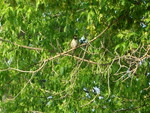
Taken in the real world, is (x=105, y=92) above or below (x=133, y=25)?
below

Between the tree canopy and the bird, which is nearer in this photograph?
the tree canopy

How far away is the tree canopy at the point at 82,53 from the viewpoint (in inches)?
275

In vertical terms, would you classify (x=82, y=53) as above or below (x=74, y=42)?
below

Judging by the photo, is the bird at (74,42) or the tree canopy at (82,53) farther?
the bird at (74,42)

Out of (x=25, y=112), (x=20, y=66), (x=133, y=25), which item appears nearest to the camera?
(x=133, y=25)

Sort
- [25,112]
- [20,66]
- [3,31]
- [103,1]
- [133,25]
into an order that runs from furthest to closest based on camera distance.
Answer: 1. [25,112]
2. [20,66]
3. [3,31]
4. [133,25]
5. [103,1]

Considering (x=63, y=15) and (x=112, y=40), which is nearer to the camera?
(x=112, y=40)


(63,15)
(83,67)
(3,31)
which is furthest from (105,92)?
(3,31)

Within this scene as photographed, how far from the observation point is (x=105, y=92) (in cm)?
908

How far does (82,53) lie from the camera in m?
8.59

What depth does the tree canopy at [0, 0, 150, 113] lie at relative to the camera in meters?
6.98

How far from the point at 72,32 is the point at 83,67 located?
3.43 ft

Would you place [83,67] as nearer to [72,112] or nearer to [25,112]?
[72,112]

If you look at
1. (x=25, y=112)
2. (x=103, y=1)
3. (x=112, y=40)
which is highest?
(x=103, y=1)
